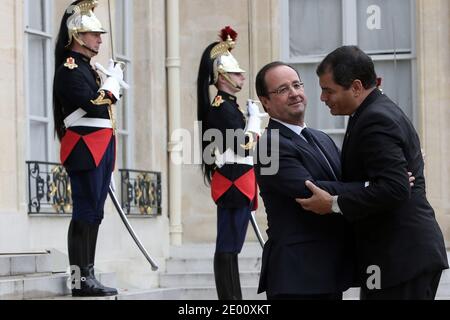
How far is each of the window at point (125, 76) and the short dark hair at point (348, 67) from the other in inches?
263

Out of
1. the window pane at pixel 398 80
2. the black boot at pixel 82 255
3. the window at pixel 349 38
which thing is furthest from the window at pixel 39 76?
the window pane at pixel 398 80

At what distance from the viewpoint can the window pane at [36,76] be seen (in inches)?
387

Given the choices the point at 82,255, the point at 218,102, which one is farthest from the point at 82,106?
the point at 218,102

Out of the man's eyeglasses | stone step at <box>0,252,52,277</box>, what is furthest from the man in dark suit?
stone step at <box>0,252,52,277</box>

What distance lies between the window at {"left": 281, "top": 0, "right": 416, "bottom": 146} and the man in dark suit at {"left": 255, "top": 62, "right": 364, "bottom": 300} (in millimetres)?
7222

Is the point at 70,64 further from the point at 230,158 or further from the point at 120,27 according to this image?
the point at 120,27

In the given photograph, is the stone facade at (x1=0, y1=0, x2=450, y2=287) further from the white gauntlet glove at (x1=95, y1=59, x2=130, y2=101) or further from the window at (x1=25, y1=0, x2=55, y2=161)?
the white gauntlet glove at (x1=95, y1=59, x2=130, y2=101)

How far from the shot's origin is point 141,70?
38.5ft

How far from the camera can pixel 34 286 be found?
7.98 m

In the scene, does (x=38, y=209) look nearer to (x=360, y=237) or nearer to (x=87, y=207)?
(x=87, y=207)

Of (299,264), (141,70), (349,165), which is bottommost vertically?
(299,264)

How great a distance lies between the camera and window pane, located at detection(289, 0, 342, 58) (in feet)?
40.8

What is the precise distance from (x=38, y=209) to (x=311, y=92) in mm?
3914

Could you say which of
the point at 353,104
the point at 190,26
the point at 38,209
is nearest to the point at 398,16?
the point at 190,26
